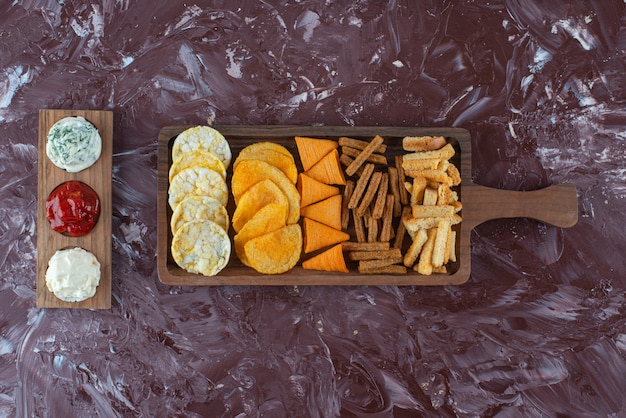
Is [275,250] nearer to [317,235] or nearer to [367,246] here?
[317,235]

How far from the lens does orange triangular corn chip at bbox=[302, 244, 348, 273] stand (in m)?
2.02

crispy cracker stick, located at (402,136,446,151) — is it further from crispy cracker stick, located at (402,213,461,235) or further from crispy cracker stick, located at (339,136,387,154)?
crispy cracker stick, located at (402,213,461,235)

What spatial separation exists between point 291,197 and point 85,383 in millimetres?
1204

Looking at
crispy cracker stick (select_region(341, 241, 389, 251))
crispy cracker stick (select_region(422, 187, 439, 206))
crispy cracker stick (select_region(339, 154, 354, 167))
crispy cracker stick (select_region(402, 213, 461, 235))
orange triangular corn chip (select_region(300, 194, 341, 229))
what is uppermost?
crispy cracker stick (select_region(339, 154, 354, 167))

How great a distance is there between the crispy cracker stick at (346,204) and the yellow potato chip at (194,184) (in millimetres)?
495

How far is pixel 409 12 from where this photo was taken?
2.18m

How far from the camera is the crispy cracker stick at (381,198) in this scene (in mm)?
2049

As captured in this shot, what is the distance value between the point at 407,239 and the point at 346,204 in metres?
0.29

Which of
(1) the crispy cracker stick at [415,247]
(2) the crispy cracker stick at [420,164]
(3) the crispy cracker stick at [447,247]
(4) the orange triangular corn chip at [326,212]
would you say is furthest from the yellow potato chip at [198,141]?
(3) the crispy cracker stick at [447,247]

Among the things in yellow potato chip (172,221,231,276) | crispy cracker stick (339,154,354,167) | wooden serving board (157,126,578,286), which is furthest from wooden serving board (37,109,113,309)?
crispy cracker stick (339,154,354,167)

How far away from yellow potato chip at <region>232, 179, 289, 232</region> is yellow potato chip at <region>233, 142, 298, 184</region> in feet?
0.31

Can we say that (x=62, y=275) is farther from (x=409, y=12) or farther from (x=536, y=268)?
(x=536, y=268)

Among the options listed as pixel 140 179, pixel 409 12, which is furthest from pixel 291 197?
pixel 409 12

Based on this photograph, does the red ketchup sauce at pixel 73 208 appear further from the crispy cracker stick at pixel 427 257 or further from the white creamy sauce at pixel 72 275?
the crispy cracker stick at pixel 427 257
